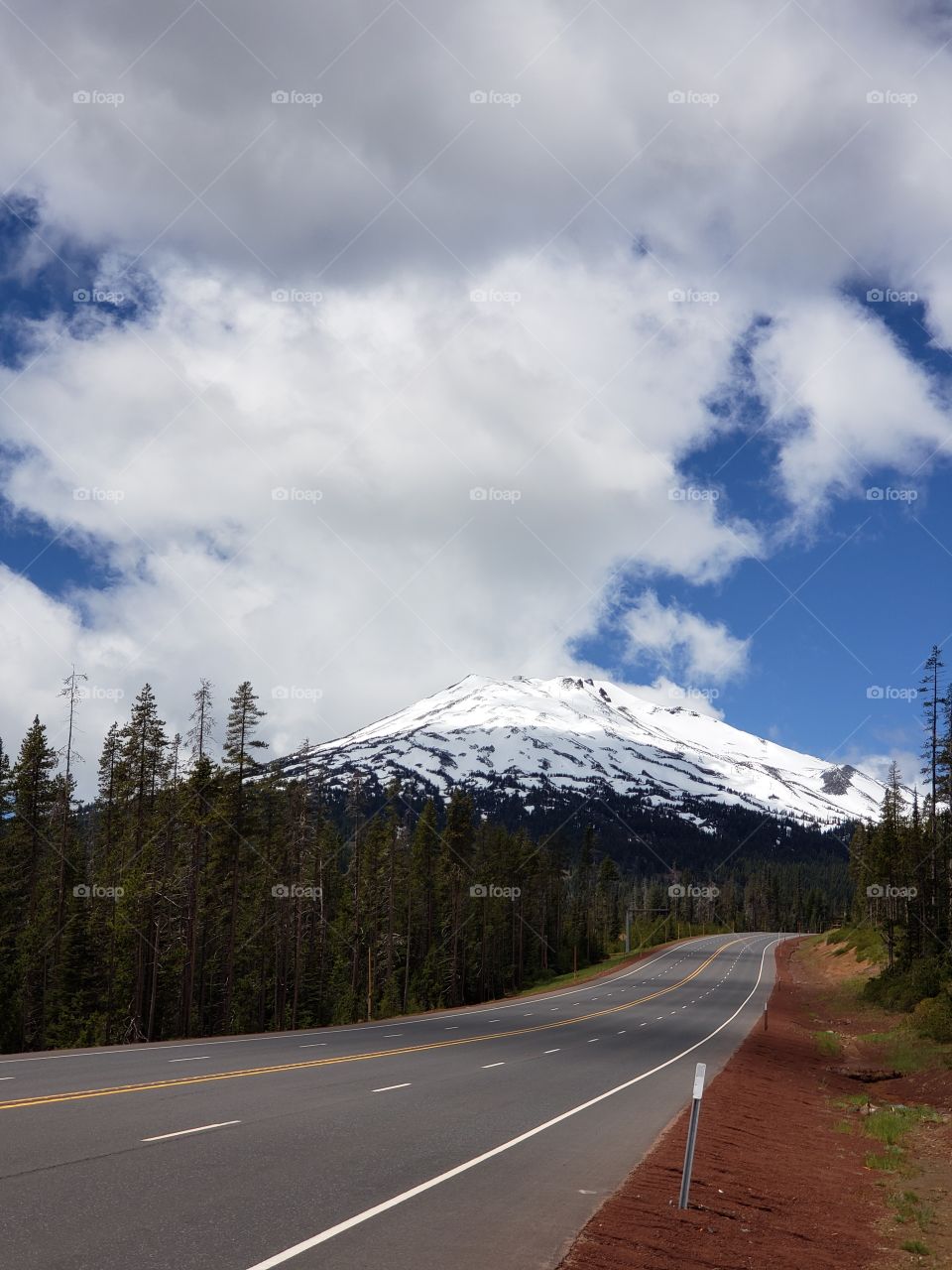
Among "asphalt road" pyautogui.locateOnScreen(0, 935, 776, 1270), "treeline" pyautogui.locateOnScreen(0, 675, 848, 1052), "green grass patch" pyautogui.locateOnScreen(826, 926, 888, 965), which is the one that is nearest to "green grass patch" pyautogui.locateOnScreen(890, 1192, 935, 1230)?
"asphalt road" pyautogui.locateOnScreen(0, 935, 776, 1270)

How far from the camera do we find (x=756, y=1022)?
145 ft

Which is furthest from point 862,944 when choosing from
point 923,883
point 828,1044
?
point 828,1044

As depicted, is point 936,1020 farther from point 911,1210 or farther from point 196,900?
point 196,900

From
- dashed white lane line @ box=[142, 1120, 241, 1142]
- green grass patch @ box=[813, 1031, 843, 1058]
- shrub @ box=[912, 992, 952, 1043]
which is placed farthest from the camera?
green grass patch @ box=[813, 1031, 843, 1058]

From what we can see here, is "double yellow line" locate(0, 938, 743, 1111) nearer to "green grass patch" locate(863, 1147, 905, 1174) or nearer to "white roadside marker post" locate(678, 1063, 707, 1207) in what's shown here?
"white roadside marker post" locate(678, 1063, 707, 1207)

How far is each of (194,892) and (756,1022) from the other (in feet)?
89.1

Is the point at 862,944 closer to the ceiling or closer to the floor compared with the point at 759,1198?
closer to the floor

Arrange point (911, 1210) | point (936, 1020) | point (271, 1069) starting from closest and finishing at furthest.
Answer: point (911, 1210), point (271, 1069), point (936, 1020)

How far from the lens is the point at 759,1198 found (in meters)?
11.1

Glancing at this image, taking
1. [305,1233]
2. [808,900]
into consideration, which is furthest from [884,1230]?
[808,900]

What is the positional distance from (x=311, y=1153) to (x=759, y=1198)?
5.35m

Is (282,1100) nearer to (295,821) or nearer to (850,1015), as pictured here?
(295,821)

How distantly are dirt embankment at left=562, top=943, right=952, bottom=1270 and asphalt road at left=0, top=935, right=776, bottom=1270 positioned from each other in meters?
0.45

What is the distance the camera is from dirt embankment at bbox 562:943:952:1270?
27.5 feet
